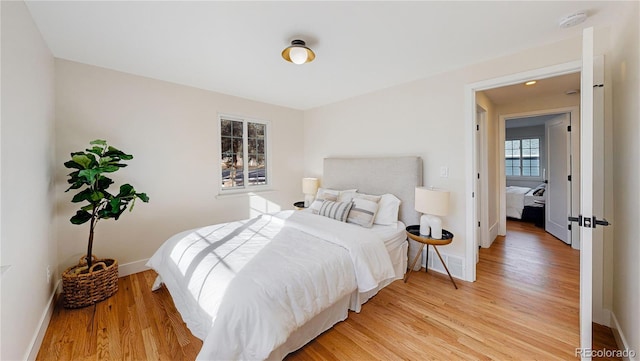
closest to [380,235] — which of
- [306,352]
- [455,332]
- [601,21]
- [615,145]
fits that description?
[455,332]

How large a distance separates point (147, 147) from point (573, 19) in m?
4.36

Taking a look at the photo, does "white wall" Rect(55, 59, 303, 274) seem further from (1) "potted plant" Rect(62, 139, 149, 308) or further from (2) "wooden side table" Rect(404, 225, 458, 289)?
(2) "wooden side table" Rect(404, 225, 458, 289)

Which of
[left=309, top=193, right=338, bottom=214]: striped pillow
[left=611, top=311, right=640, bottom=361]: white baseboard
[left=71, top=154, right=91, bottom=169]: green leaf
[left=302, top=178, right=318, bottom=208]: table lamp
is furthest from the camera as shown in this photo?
[left=302, top=178, right=318, bottom=208]: table lamp

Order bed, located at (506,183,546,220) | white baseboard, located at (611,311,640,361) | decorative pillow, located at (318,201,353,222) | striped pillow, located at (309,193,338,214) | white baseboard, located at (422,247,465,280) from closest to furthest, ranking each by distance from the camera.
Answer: white baseboard, located at (611,311,640,361)
white baseboard, located at (422,247,465,280)
decorative pillow, located at (318,201,353,222)
striped pillow, located at (309,193,338,214)
bed, located at (506,183,546,220)

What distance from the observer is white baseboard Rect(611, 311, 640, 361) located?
144cm

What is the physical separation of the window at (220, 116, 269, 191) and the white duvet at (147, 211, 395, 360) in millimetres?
1470

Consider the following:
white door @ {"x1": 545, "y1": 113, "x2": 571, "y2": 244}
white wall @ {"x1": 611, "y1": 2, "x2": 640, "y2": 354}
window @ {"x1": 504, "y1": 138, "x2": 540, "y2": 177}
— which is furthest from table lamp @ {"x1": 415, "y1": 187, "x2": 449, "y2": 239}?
window @ {"x1": 504, "y1": 138, "x2": 540, "y2": 177}

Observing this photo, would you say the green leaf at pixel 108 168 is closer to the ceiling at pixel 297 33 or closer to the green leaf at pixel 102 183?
the green leaf at pixel 102 183

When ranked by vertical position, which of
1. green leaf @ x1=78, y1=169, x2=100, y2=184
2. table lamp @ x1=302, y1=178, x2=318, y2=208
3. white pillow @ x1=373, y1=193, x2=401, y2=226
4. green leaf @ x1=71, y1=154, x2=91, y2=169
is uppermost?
green leaf @ x1=71, y1=154, x2=91, y2=169

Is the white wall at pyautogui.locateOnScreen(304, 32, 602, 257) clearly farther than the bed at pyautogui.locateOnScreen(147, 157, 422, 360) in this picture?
Yes

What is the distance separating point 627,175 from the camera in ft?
5.38

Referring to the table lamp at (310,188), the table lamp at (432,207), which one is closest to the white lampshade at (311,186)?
the table lamp at (310,188)

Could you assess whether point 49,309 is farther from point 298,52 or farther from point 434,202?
point 434,202

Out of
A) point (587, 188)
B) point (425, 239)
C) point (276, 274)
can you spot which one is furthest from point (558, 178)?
point (276, 274)
